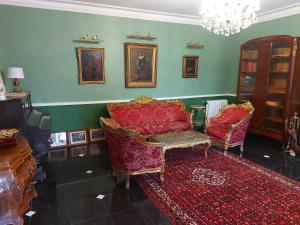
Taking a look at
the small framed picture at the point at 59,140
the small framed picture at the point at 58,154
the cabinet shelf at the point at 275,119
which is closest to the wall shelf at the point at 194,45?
the cabinet shelf at the point at 275,119

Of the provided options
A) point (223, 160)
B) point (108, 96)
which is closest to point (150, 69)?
point (108, 96)

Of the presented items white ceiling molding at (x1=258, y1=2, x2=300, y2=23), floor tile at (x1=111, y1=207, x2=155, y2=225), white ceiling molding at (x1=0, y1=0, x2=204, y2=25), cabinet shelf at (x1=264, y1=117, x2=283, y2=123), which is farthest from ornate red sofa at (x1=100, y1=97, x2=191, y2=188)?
white ceiling molding at (x1=258, y1=2, x2=300, y2=23)

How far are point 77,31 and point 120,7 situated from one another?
3.63 ft

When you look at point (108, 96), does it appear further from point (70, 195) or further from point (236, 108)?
point (236, 108)

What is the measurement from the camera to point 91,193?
3.07 m

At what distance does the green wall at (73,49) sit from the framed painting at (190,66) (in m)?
0.12

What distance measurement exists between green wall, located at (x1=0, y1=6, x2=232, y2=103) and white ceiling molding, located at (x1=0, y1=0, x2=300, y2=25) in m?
0.10

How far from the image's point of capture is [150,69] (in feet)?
18.0

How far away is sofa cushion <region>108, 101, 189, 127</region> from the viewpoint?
15.9ft

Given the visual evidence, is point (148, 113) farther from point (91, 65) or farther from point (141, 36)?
point (141, 36)

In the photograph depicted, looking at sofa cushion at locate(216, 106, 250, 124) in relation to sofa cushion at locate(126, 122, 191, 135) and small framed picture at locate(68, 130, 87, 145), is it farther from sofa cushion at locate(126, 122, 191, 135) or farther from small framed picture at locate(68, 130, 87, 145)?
small framed picture at locate(68, 130, 87, 145)

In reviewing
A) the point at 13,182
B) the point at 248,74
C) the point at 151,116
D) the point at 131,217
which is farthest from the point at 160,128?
the point at 13,182

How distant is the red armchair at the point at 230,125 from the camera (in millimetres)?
4461

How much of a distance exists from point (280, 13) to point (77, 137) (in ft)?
18.3
